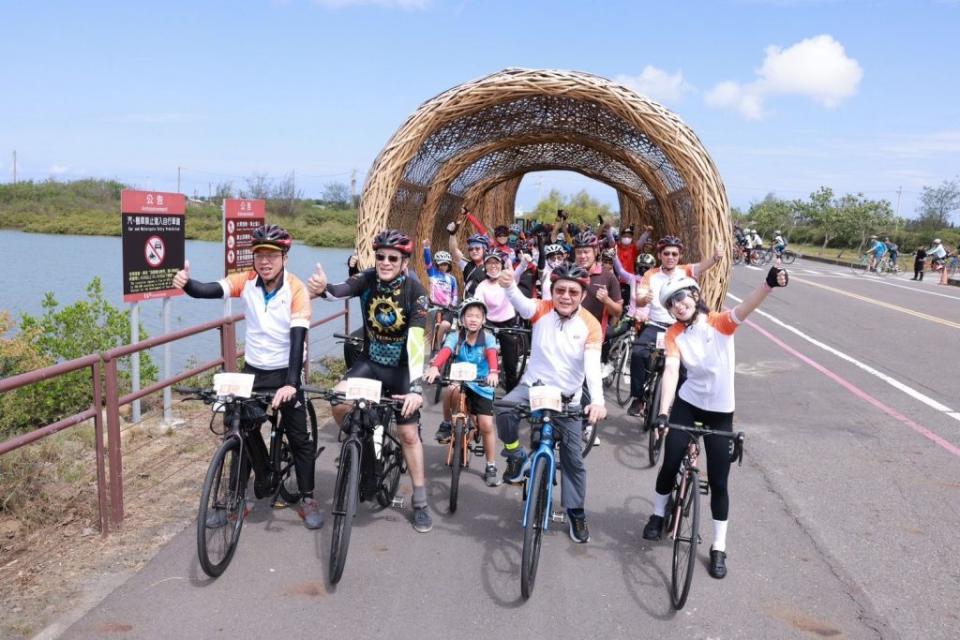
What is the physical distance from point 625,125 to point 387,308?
591 cm

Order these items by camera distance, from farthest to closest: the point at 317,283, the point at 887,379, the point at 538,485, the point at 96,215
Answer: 1. the point at 96,215
2. the point at 887,379
3. the point at 317,283
4. the point at 538,485

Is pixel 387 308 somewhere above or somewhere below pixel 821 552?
above

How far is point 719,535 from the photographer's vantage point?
448 cm

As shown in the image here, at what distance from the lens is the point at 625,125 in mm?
9680

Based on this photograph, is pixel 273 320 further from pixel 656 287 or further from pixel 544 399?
pixel 656 287

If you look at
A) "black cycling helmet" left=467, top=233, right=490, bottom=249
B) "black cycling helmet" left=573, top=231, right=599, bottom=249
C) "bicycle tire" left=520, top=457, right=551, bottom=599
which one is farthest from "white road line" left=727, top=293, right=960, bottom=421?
"bicycle tire" left=520, top=457, right=551, bottom=599

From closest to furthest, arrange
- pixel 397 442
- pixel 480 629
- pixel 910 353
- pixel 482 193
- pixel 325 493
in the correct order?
pixel 480 629
pixel 397 442
pixel 325 493
pixel 910 353
pixel 482 193

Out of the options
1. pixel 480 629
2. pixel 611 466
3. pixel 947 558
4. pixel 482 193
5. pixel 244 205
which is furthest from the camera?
pixel 482 193

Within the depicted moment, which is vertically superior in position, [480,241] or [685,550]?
[480,241]

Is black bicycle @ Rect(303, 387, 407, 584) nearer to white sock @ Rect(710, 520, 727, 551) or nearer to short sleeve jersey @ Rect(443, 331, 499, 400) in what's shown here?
short sleeve jersey @ Rect(443, 331, 499, 400)

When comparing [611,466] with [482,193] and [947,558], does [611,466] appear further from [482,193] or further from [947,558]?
[482,193]

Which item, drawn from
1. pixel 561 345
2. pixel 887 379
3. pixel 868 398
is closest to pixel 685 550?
pixel 561 345

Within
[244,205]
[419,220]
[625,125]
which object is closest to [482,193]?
[419,220]

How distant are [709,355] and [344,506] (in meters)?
2.28
